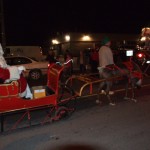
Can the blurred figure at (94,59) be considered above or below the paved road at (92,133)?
above

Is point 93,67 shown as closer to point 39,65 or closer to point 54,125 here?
point 39,65

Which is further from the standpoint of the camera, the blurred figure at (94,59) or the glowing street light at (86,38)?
the glowing street light at (86,38)

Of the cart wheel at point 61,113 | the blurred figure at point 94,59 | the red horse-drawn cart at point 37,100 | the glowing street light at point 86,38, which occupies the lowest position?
the cart wheel at point 61,113

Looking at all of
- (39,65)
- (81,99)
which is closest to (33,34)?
(39,65)

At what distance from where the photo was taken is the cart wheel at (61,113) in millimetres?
6469

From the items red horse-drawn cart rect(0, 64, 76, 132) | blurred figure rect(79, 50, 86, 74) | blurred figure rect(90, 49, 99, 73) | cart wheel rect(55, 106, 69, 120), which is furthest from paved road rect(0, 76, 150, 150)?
blurred figure rect(79, 50, 86, 74)

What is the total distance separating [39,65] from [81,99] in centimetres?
754

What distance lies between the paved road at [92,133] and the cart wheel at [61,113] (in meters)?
0.12

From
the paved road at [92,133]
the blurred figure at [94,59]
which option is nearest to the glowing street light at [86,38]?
the blurred figure at [94,59]

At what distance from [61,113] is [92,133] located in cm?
115

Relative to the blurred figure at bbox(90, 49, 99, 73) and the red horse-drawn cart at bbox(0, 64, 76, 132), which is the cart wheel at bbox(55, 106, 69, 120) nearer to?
the red horse-drawn cart at bbox(0, 64, 76, 132)

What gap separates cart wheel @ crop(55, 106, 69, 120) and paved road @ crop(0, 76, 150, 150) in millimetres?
124

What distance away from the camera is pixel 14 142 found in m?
5.35

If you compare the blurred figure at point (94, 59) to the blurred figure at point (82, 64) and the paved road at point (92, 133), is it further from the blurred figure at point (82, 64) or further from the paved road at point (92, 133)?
the paved road at point (92, 133)
